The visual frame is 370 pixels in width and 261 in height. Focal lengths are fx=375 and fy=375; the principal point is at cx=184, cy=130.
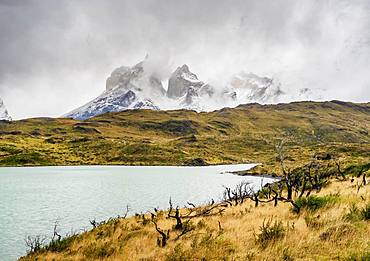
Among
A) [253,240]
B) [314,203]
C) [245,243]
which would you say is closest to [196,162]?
[314,203]

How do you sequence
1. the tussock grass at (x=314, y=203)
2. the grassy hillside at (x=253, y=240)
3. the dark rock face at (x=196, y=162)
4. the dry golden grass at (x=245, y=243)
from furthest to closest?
the dark rock face at (x=196, y=162)
the tussock grass at (x=314, y=203)
the grassy hillside at (x=253, y=240)
the dry golden grass at (x=245, y=243)

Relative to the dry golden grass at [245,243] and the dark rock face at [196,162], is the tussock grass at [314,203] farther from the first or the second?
the dark rock face at [196,162]

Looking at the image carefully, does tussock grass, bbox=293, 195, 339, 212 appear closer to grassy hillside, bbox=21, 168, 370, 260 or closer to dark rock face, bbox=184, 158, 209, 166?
grassy hillside, bbox=21, 168, 370, 260

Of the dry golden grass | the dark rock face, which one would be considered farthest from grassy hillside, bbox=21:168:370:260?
the dark rock face

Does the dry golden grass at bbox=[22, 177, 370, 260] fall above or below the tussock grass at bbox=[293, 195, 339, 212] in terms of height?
below

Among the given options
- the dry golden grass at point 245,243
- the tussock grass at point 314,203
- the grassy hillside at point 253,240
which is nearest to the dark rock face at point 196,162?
the grassy hillside at point 253,240

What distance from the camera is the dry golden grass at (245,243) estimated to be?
1003cm

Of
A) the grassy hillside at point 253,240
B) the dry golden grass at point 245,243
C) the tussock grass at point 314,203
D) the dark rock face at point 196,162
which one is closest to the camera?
the dry golden grass at point 245,243

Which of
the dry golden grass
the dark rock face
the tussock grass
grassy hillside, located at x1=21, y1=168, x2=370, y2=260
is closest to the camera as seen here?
the dry golden grass

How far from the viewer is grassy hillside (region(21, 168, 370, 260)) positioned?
1013 centimetres

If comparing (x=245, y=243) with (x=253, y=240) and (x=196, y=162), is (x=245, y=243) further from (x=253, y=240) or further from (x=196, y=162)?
(x=196, y=162)

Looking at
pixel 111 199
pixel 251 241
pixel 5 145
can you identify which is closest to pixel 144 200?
pixel 111 199

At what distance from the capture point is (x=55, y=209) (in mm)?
37500

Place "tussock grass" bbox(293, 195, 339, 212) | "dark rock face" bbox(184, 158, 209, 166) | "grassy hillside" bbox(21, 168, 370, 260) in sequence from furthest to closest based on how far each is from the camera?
"dark rock face" bbox(184, 158, 209, 166)
"tussock grass" bbox(293, 195, 339, 212)
"grassy hillside" bbox(21, 168, 370, 260)
